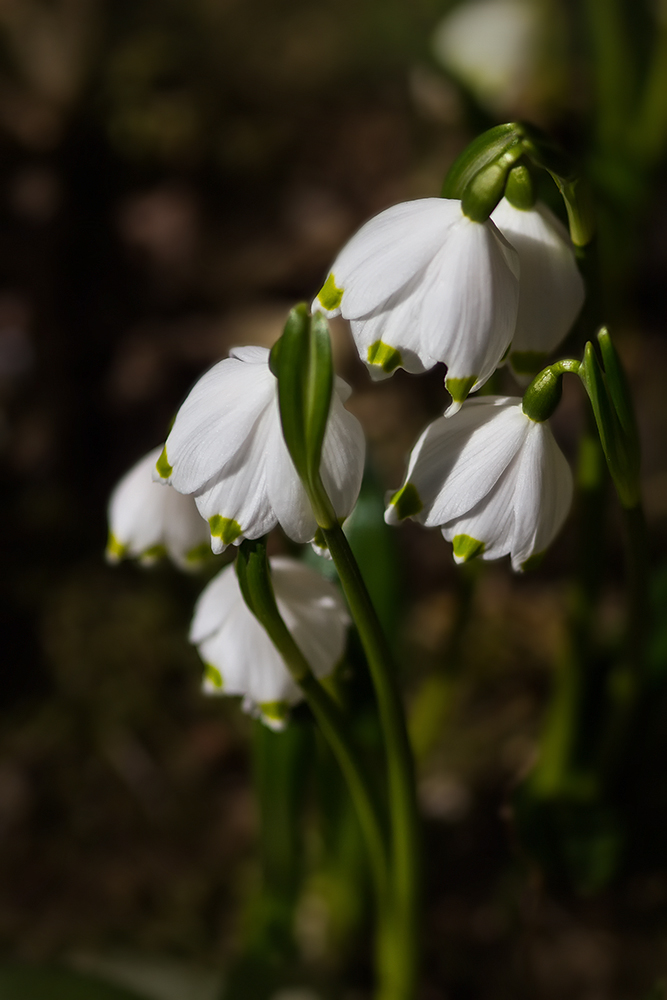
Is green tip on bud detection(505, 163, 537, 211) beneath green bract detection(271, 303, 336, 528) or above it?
above

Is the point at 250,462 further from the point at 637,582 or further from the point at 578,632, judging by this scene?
the point at 578,632

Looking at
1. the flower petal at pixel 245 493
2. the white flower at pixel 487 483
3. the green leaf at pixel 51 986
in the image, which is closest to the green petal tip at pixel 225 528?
the flower petal at pixel 245 493

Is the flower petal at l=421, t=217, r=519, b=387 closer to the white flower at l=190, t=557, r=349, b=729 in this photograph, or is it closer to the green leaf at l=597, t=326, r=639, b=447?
the green leaf at l=597, t=326, r=639, b=447

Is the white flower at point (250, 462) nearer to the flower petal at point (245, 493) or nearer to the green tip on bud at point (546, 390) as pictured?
the flower petal at point (245, 493)

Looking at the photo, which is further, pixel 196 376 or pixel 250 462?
pixel 196 376

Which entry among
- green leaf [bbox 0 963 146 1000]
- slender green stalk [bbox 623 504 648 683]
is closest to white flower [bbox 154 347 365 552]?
slender green stalk [bbox 623 504 648 683]

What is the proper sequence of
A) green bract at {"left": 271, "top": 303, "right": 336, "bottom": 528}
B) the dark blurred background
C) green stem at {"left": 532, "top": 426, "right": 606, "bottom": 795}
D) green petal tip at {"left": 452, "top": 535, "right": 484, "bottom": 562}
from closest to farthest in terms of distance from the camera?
1. green bract at {"left": 271, "top": 303, "right": 336, "bottom": 528}
2. green petal tip at {"left": 452, "top": 535, "right": 484, "bottom": 562}
3. green stem at {"left": 532, "top": 426, "right": 606, "bottom": 795}
4. the dark blurred background

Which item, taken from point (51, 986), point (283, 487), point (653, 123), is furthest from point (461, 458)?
point (653, 123)

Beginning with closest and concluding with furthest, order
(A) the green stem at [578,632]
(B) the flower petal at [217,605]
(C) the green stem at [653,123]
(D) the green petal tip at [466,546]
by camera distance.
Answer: (D) the green petal tip at [466,546] → (B) the flower petal at [217,605] → (A) the green stem at [578,632] → (C) the green stem at [653,123]
